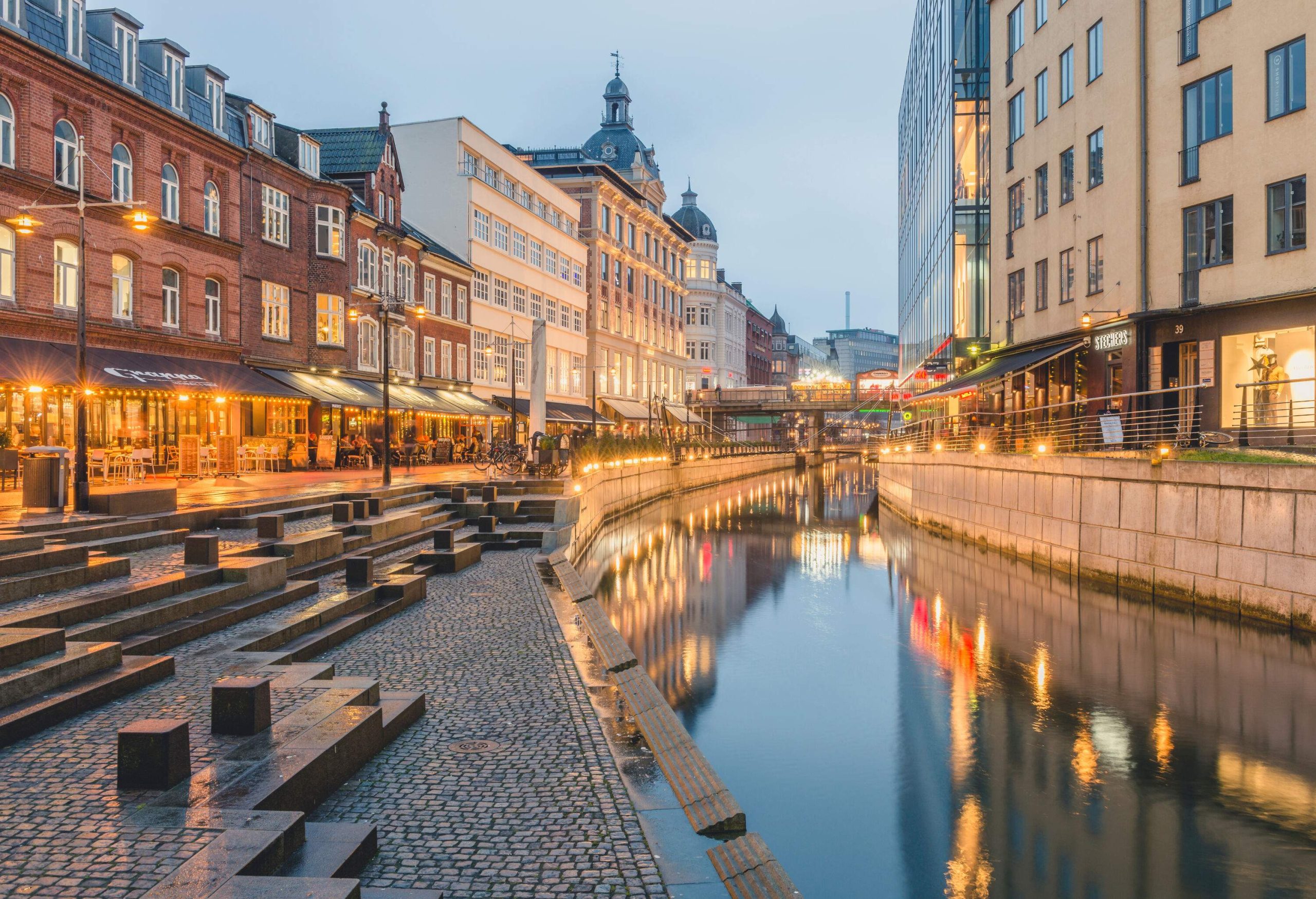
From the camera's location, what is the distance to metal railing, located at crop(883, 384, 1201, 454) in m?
Answer: 19.9

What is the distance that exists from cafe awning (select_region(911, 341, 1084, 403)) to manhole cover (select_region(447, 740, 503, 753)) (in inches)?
980

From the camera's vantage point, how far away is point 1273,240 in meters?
22.3

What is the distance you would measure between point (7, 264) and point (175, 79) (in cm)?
1002

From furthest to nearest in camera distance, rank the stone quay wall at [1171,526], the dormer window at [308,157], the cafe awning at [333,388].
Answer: the dormer window at [308,157] → the cafe awning at [333,388] → the stone quay wall at [1171,526]

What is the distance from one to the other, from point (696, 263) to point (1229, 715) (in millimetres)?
104973

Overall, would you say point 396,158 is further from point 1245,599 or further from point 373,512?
point 1245,599

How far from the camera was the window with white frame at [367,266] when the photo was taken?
41.6 m

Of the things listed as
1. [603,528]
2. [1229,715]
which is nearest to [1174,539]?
[1229,715]

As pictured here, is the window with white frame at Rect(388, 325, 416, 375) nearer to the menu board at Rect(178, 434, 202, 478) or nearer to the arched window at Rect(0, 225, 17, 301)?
the menu board at Rect(178, 434, 202, 478)

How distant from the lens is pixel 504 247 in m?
57.4

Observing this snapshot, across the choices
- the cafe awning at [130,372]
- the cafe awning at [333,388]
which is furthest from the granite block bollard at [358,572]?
the cafe awning at [333,388]

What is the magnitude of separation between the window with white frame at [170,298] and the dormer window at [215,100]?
5.89 meters

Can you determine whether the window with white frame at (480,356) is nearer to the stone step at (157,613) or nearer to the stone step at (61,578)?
the stone step at (61,578)

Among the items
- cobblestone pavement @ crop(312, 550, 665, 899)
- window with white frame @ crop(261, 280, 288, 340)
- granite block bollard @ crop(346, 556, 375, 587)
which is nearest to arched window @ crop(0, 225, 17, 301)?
window with white frame @ crop(261, 280, 288, 340)
